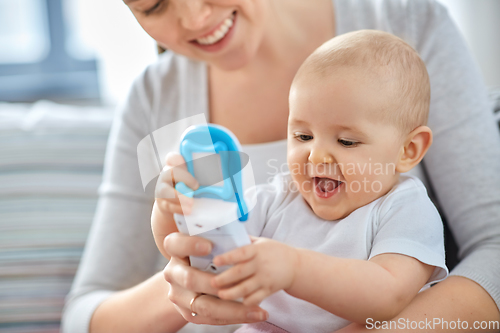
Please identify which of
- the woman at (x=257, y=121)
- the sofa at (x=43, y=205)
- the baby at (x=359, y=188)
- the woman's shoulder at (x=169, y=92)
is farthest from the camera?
the sofa at (x=43, y=205)

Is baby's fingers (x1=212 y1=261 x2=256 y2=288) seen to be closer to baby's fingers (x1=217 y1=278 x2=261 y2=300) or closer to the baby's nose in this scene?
baby's fingers (x1=217 y1=278 x2=261 y2=300)

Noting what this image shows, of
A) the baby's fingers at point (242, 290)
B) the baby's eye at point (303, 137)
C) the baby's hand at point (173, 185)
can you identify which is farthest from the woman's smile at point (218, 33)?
the baby's fingers at point (242, 290)

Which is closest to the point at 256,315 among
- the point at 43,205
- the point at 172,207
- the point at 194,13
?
the point at 172,207

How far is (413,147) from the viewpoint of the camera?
0.66 meters

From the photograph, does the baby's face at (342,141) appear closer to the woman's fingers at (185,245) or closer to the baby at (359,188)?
the baby at (359,188)

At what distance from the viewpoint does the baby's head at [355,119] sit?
1.99 feet

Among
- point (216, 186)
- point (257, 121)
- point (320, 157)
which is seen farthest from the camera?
point (257, 121)

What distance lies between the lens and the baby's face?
60 cm

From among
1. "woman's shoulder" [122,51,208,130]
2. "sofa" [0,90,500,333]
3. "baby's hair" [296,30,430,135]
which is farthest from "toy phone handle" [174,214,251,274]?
"sofa" [0,90,500,333]

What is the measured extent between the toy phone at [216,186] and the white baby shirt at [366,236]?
0.14 m

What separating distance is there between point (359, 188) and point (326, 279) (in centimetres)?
16

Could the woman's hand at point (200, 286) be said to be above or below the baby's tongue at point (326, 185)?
below

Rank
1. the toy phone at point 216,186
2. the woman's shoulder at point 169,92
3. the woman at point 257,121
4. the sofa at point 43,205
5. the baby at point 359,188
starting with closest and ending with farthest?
the toy phone at point 216,186 < the baby at point 359,188 < the woman at point 257,121 < the woman's shoulder at point 169,92 < the sofa at point 43,205

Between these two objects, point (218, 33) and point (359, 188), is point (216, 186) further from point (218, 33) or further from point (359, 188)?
point (218, 33)
